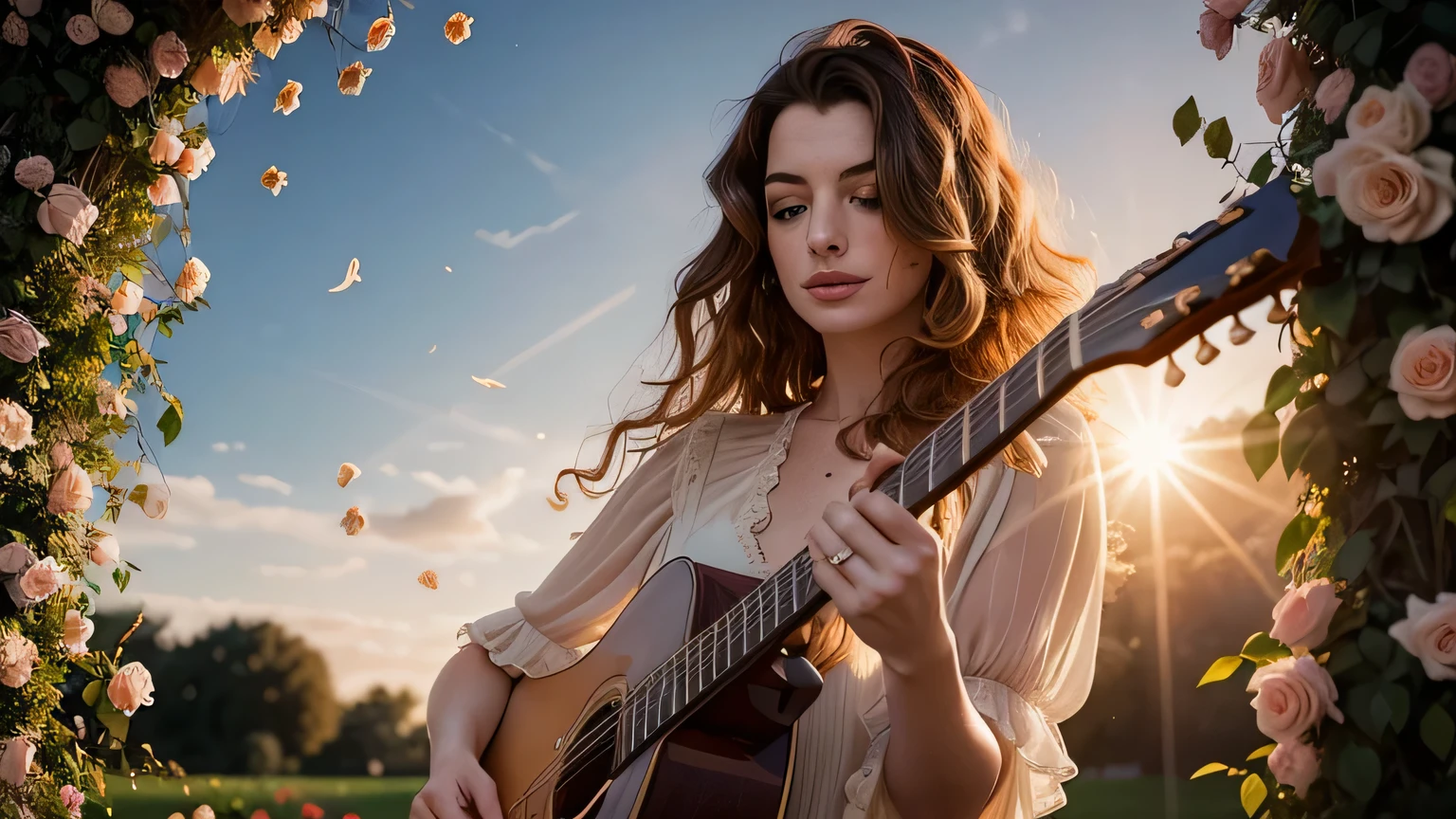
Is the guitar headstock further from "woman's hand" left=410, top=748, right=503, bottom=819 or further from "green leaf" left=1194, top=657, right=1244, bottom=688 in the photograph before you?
"woman's hand" left=410, top=748, right=503, bottom=819

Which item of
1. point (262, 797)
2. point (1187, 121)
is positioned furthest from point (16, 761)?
point (262, 797)

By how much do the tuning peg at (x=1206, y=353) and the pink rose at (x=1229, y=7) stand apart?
76cm

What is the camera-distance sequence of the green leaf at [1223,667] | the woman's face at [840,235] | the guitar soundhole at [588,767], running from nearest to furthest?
1. the green leaf at [1223,667]
2. the guitar soundhole at [588,767]
3. the woman's face at [840,235]

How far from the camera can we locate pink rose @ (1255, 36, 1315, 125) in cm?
134

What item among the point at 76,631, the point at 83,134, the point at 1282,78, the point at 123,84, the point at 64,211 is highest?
the point at 123,84

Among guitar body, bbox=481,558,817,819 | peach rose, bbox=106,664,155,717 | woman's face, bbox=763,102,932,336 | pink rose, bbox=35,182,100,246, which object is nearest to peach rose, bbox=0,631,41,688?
peach rose, bbox=106,664,155,717

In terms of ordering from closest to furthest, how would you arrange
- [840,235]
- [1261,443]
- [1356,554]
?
[1356,554] < [1261,443] < [840,235]

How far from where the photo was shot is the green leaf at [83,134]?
7.55 ft

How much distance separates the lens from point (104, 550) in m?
2.43

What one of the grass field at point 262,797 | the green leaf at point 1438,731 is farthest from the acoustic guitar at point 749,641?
the grass field at point 262,797

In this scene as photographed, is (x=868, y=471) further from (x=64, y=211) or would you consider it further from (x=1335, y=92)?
(x=64, y=211)

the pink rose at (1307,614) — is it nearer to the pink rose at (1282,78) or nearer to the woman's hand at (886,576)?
the woman's hand at (886,576)

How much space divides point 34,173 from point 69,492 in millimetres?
694

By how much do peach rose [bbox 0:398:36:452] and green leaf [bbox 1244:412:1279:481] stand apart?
235 cm
